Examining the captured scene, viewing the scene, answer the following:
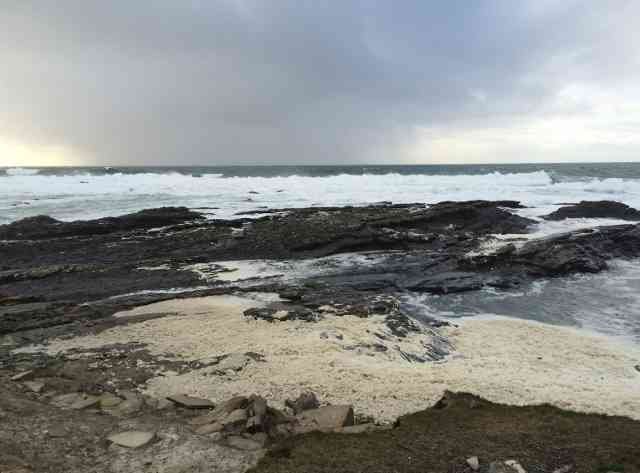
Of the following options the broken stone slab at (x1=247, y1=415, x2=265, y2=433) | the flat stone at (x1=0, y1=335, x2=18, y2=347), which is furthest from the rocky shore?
the flat stone at (x1=0, y1=335, x2=18, y2=347)

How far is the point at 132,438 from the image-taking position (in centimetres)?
441

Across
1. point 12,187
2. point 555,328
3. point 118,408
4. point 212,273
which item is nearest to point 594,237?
point 555,328

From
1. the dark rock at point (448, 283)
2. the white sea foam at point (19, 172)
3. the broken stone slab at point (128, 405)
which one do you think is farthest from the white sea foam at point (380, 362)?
the white sea foam at point (19, 172)

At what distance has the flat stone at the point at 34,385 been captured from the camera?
5.48 metres

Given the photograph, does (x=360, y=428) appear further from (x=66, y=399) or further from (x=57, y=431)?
(x=66, y=399)

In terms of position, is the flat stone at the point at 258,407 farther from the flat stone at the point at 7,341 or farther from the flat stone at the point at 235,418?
the flat stone at the point at 7,341

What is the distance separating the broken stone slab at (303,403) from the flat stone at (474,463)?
1.72m

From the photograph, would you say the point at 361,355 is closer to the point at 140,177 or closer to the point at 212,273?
the point at 212,273

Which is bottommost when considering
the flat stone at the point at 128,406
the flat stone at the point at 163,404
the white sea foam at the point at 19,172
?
the flat stone at the point at 163,404

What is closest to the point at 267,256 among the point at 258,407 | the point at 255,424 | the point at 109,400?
the point at 109,400

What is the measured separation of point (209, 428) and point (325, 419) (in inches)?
42.9

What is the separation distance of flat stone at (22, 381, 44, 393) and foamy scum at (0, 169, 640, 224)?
1677 centimetres

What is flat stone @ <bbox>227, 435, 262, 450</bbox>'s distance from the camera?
4.25 metres

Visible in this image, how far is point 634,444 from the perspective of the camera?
420cm
